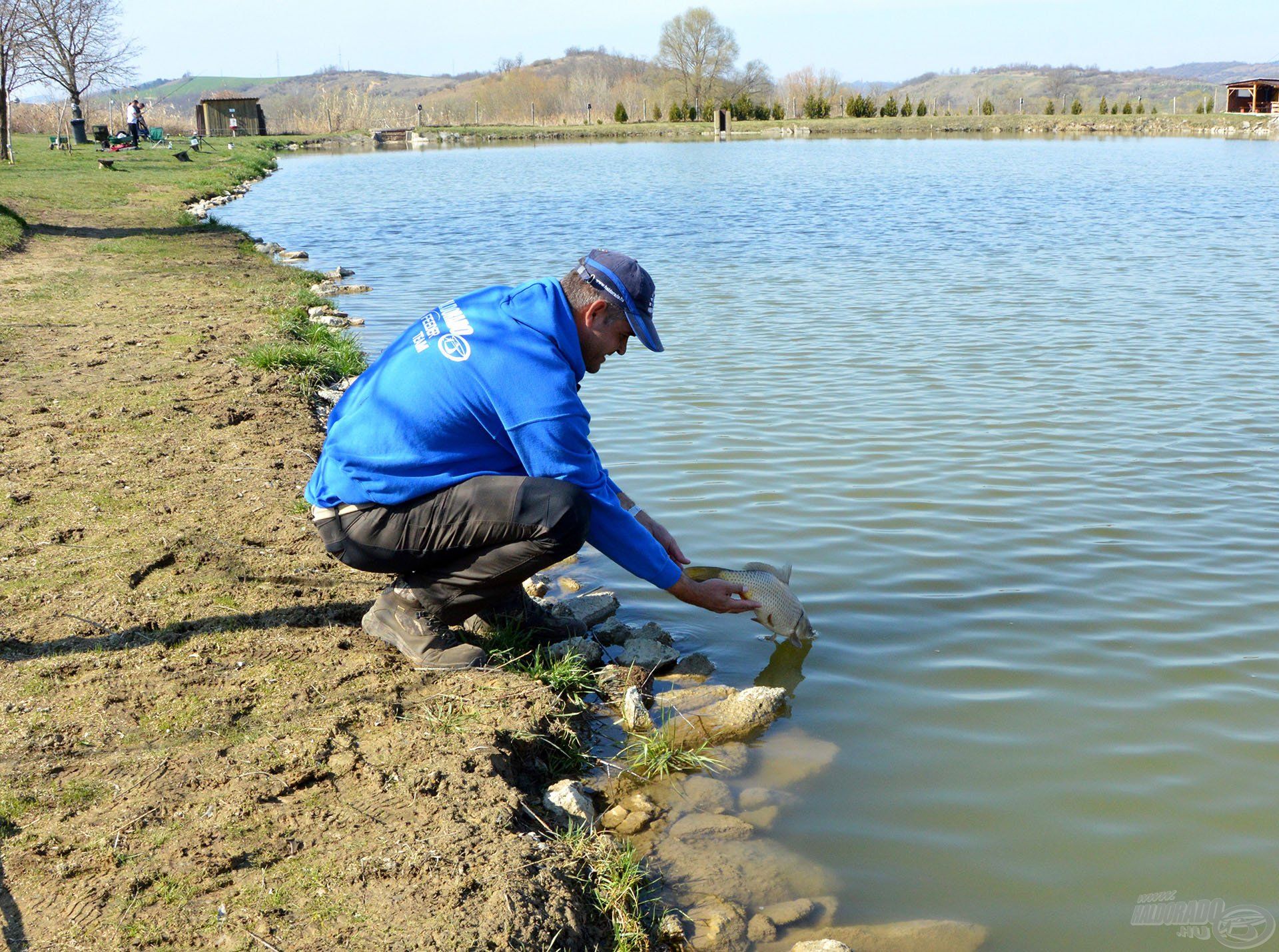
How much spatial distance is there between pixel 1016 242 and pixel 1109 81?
614 feet

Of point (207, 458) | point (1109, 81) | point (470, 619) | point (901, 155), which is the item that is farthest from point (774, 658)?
point (1109, 81)

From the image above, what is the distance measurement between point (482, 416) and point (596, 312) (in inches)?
20.3

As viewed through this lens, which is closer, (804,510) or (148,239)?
(804,510)

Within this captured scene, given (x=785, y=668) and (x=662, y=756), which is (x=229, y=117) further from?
(x=662, y=756)

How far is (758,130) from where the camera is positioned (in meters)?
60.3

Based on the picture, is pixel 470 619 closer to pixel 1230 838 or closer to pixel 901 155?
pixel 1230 838

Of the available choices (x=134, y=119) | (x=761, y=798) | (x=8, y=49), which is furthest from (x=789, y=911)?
(x=134, y=119)

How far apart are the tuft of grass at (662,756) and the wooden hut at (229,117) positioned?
53.8 m

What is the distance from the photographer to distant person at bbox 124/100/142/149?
35.5 meters

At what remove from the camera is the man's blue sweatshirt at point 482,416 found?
3.44m

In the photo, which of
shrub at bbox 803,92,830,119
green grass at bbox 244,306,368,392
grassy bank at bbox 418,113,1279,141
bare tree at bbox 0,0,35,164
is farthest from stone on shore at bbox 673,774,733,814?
shrub at bbox 803,92,830,119

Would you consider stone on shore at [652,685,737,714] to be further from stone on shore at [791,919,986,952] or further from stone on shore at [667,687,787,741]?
stone on shore at [791,919,986,952]

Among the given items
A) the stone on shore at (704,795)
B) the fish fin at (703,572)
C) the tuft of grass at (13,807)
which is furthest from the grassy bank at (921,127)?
the tuft of grass at (13,807)

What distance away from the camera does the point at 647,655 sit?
4430 millimetres
